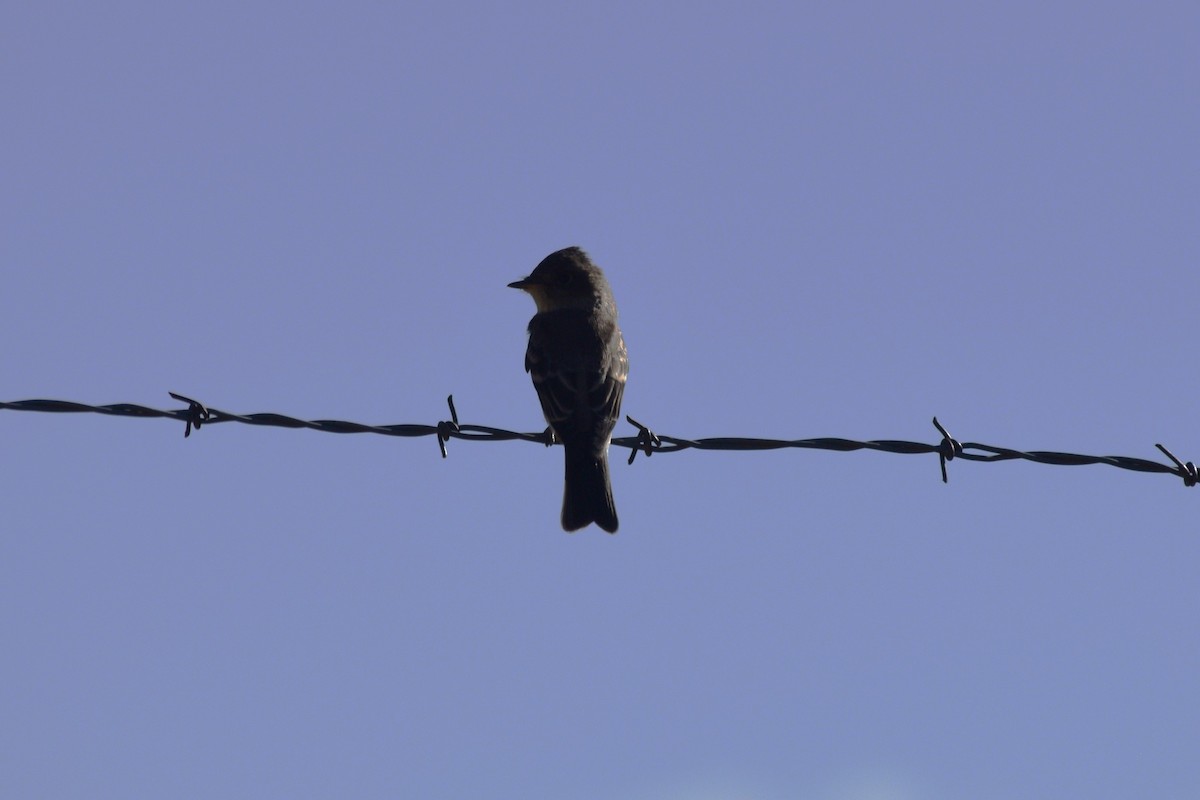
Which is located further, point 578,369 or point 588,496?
point 578,369

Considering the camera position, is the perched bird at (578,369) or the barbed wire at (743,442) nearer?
the barbed wire at (743,442)

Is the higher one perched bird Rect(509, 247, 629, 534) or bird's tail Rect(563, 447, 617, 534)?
perched bird Rect(509, 247, 629, 534)

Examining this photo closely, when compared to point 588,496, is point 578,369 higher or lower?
higher

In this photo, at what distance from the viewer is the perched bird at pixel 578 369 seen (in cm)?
995

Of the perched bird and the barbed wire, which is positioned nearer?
the barbed wire

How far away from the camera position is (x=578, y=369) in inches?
416

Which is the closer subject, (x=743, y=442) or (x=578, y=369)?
(x=743, y=442)

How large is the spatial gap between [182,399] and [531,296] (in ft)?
18.5

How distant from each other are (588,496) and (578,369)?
103 cm

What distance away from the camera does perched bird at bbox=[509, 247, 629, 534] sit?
9953mm

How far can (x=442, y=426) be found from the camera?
25.2 feet

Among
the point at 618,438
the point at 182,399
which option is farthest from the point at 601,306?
the point at 182,399

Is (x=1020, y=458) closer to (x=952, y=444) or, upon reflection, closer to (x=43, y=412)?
(x=952, y=444)

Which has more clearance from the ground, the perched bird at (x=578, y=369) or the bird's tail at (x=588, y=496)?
the perched bird at (x=578, y=369)
